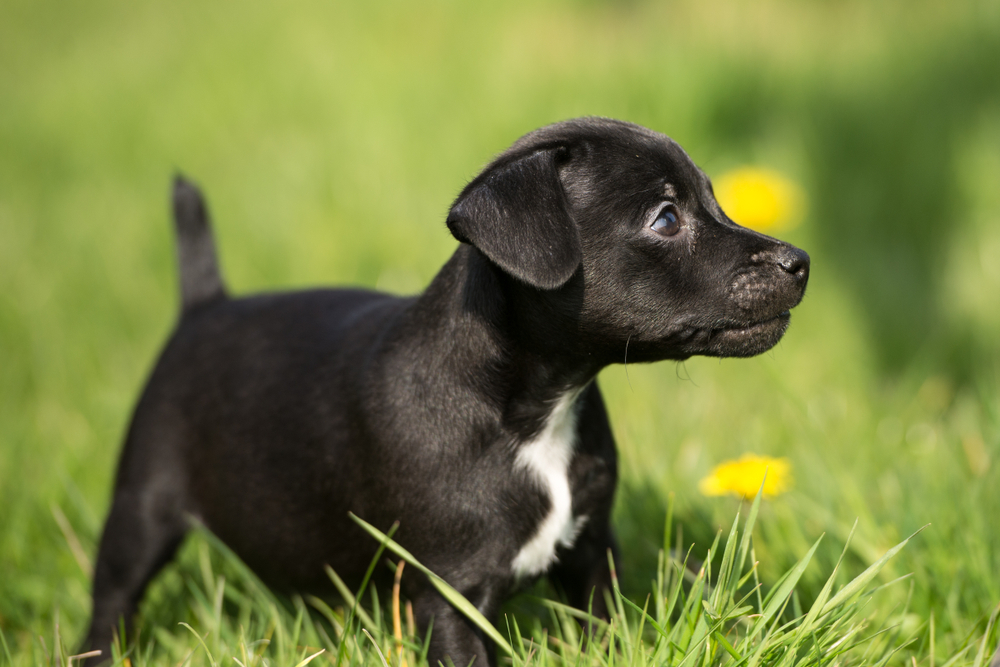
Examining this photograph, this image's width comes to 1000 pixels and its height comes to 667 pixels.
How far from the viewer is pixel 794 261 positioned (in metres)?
2.29

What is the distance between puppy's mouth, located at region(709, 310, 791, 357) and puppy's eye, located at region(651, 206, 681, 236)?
10.6 inches

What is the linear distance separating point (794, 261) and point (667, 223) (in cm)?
32

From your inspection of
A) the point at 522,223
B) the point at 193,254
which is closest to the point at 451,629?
the point at 522,223

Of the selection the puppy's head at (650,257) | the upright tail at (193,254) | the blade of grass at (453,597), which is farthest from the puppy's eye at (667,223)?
the upright tail at (193,254)

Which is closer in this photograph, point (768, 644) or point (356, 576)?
point (768, 644)

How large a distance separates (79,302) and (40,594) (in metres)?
3.10

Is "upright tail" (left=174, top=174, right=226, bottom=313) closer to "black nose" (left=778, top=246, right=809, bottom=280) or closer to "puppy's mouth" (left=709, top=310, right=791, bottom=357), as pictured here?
"puppy's mouth" (left=709, top=310, right=791, bottom=357)

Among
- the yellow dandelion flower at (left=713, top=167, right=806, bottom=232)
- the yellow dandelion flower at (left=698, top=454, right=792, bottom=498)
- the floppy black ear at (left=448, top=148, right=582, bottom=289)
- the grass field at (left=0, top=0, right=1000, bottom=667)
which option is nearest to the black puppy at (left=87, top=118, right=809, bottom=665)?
the floppy black ear at (left=448, top=148, right=582, bottom=289)

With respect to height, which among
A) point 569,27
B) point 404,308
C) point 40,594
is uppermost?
point 569,27

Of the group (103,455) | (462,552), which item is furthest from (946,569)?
(103,455)

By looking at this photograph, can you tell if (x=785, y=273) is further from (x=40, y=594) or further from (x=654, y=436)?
(x=40, y=594)

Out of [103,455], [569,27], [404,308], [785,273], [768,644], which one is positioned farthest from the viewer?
[569,27]

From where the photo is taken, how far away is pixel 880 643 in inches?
94.6

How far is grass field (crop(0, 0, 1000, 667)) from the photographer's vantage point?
2789 millimetres
